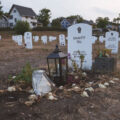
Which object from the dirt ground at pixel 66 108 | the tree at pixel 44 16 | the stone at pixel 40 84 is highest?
the tree at pixel 44 16

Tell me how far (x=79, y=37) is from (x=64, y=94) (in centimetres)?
230

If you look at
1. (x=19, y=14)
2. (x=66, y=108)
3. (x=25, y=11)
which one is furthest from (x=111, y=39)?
(x=25, y=11)

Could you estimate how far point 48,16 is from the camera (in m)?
44.9

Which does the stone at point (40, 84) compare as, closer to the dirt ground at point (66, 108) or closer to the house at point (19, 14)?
the dirt ground at point (66, 108)

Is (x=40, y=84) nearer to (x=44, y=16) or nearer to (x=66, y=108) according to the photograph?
(x=66, y=108)

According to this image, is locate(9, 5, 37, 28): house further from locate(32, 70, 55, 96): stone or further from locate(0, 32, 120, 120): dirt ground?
locate(0, 32, 120, 120): dirt ground

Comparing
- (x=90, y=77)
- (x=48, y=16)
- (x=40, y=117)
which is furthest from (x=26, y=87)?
(x=48, y=16)

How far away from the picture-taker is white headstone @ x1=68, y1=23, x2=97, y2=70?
455cm

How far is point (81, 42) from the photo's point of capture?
4.64 meters

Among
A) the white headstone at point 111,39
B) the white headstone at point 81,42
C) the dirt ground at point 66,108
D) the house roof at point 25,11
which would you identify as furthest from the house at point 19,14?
the dirt ground at point 66,108

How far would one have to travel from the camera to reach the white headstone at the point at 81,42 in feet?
14.9

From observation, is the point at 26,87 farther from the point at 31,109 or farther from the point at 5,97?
the point at 31,109

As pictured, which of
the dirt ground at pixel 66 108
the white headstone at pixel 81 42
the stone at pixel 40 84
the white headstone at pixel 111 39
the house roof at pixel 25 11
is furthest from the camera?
the house roof at pixel 25 11

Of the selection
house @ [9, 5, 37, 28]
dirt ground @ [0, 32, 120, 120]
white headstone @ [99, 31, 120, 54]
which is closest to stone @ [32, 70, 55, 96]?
dirt ground @ [0, 32, 120, 120]
